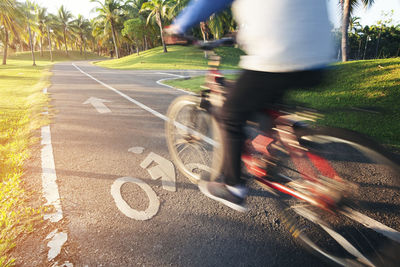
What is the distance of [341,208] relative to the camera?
1.58m

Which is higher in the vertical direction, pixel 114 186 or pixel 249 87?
pixel 249 87

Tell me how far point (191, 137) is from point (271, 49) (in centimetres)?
162

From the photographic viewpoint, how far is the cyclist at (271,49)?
1406 mm

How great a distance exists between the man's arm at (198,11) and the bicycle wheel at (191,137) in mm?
799

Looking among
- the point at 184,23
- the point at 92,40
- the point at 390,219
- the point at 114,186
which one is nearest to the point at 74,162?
the point at 114,186

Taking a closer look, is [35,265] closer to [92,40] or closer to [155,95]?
[155,95]

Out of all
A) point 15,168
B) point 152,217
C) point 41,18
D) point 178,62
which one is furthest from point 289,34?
point 41,18

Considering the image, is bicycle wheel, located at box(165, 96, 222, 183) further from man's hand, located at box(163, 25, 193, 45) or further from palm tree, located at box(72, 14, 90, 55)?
palm tree, located at box(72, 14, 90, 55)

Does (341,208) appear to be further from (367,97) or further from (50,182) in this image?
(367,97)

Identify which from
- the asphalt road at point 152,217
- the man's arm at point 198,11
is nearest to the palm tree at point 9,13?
the asphalt road at point 152,217

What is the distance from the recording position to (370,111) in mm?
1516

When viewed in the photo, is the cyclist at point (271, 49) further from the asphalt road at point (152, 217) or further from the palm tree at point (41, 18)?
the palm tree at point (41, 18)

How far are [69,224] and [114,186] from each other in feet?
2.20

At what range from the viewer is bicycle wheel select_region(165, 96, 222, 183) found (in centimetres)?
260
